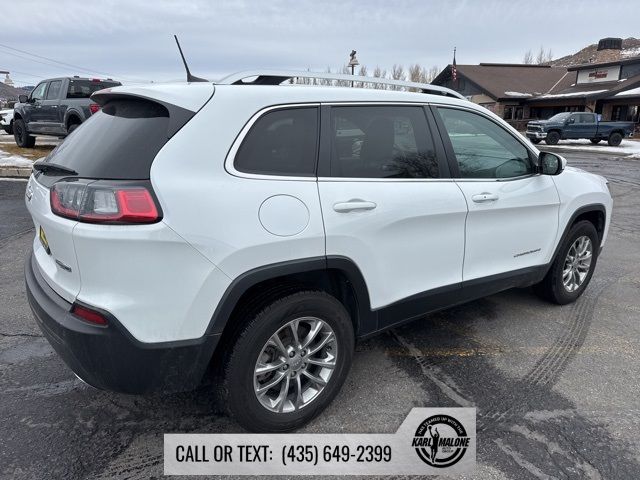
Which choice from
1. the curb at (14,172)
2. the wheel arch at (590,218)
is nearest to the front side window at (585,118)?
the wheel arch at (590,218)

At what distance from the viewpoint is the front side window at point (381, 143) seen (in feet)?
8.65

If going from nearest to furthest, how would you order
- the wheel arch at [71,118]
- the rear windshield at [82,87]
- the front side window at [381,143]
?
1. the front side window at [381,143]
2. the wheel arch at [71,118]
3. the rear windshield at [82,87]

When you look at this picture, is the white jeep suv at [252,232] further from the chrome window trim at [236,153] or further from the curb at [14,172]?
the curb at [14,172]

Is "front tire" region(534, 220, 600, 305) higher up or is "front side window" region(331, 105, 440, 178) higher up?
"front side window" region(331, 105, 440, 178)

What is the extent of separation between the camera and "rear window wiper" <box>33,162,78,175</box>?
231cm

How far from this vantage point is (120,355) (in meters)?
2.10

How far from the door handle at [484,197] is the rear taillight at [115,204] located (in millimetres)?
2024

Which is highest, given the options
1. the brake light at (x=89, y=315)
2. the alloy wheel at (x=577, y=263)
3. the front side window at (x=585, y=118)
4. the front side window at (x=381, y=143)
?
the front side window at (x=585, y=118)

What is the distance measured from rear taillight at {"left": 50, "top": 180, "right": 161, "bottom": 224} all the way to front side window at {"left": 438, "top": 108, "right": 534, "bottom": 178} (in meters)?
1.98

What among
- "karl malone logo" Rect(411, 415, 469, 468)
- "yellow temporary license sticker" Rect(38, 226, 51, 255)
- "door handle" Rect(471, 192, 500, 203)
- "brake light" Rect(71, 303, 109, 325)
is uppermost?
"door handle" Rect(471, 192, 500, 203)

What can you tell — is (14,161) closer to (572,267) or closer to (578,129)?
(572,267)

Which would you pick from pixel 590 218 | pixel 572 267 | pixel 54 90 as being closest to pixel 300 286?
pixel 572 267

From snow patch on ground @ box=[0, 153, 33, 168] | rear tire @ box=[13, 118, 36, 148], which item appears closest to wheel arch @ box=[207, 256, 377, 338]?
snow patch on ground @ box=[0, 153, 33, 168]

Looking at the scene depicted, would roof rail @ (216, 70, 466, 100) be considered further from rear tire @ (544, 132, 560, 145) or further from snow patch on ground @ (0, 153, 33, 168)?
rear tire @ (544, 132, 560, 145)
